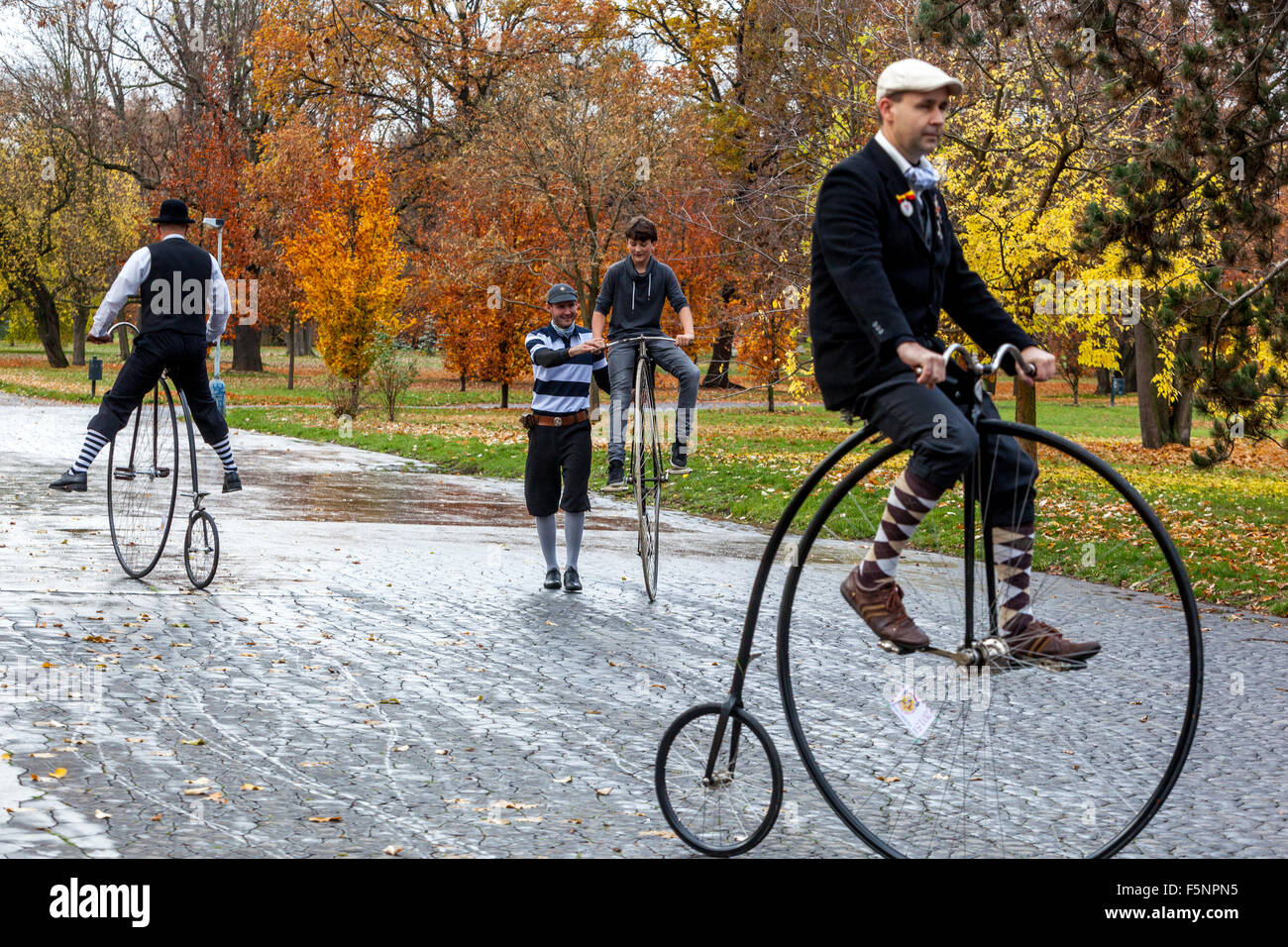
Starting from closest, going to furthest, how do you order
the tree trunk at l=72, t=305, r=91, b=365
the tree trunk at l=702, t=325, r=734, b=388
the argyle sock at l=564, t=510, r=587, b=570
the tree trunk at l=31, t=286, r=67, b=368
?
the argyle sock at l=564, t=510, r=587, b=570 < the tree trunk at l=702, t=325, r=734, b=388 < the tree trunk at l=31, t=286, r=67, b=368 < the tree trunk at l=72, t=305, r=91, b=365

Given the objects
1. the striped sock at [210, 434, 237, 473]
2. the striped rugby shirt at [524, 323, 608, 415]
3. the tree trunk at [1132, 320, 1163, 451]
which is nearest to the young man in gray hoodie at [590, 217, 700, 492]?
the striped rugby shirt at [524, 323, 608, 415]

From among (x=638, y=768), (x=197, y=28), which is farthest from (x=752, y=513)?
(x=197, y=28)

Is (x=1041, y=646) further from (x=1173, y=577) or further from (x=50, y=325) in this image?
(x=50, y=325)

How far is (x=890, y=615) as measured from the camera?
444cm

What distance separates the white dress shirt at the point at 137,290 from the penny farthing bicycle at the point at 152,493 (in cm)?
11

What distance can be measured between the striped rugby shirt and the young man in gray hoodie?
0.50ft

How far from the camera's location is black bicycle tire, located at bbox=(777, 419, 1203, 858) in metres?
3.96

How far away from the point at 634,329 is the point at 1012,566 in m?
6.12

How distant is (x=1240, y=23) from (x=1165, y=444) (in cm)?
1925

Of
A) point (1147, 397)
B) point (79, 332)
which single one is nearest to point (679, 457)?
point (1147, 397)

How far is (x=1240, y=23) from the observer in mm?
13117

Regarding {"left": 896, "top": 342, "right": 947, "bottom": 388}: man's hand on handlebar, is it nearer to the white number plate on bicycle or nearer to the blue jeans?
the white number plate on bicycle

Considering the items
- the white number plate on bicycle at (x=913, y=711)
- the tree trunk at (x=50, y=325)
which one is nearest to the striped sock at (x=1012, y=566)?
the white number plate on bicycle at (x=913, y=711)

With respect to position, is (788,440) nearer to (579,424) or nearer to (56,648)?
(579,424)
